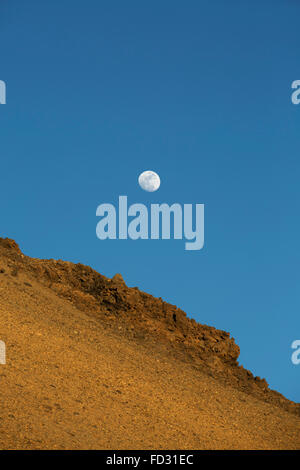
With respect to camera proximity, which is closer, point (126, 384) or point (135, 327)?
point (126, 384)

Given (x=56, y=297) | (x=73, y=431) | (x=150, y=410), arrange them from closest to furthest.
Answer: (x=73, y=431) → (x=150, y=410) → (x=56, y=297)

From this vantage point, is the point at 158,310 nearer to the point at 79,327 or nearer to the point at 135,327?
the point at 135,327

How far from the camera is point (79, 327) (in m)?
24.4

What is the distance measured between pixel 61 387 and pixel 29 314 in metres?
5.34

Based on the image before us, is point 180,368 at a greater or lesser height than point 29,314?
lesser

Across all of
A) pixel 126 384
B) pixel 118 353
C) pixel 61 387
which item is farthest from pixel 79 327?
pixel 61 387

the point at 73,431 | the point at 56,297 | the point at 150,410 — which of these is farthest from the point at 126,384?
the point at 56,297

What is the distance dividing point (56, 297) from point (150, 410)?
889 cm

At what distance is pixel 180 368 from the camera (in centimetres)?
2486

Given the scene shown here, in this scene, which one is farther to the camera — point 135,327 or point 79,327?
point 135,327

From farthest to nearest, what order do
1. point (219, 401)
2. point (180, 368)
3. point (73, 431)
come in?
1. point (180, 368)
2. point (219, 401)
3. point (73, 431)
